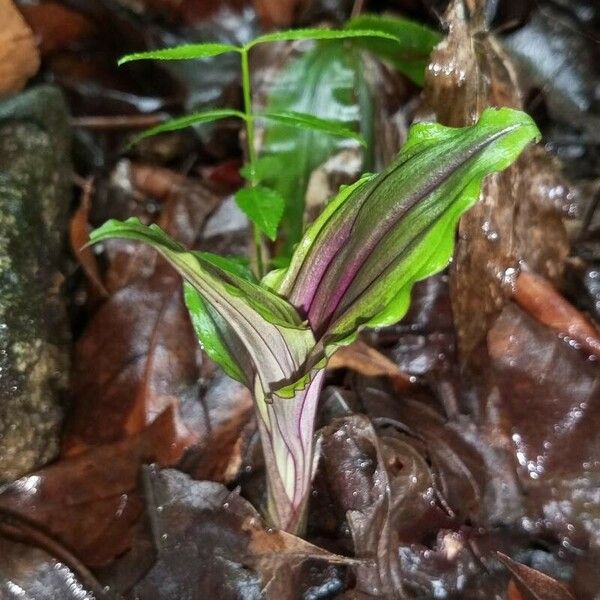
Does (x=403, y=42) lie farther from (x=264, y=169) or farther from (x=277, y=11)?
(x=277, y=11)

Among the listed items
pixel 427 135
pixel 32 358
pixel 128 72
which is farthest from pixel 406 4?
pixel 32 358

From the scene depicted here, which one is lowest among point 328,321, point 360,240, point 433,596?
point 433,596

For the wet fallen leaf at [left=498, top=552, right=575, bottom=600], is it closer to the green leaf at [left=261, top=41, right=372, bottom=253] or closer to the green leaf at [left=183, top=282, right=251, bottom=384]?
the green leaf at [left=183, top=282, right=251, bottom=384]

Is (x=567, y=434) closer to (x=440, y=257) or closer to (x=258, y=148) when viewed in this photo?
(x=440, y=257)

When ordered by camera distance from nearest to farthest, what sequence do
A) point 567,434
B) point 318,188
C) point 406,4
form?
1. point 567,434
2. point 318,188
3. point 406,4

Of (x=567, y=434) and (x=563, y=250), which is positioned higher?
(x=563, y=250)

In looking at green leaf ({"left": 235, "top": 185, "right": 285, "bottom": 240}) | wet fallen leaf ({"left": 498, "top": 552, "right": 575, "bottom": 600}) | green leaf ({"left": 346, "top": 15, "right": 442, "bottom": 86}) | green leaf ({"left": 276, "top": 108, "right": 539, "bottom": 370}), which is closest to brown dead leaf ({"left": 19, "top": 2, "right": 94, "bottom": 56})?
green leaf ({"left": 346, "top": 15, "right": 442, "bottom": 86})

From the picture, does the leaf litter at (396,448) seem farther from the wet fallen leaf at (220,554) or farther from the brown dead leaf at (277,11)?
the brown dead leaf at (277,11)

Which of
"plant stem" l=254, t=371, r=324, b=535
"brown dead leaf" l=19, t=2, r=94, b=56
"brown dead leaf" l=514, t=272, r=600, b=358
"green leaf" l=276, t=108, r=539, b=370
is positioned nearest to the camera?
"green leaf" l=276, t=108, r=539, b=370
